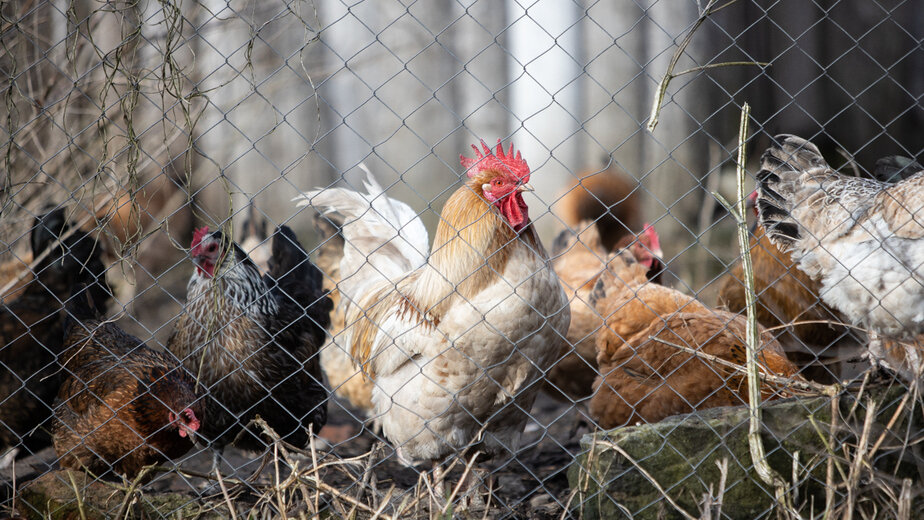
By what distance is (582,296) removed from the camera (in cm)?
352

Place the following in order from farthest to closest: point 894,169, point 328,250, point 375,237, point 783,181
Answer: point 328,250 → point 375,237 → point 894,169 → point 783,181

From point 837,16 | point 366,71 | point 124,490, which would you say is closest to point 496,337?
point 124,490

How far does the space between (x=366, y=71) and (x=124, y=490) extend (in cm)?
442

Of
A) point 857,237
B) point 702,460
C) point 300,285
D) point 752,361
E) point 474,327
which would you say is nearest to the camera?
point 752,361

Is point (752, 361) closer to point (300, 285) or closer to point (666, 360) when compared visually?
point (666, 360)

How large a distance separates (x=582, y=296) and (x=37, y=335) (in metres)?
2.46

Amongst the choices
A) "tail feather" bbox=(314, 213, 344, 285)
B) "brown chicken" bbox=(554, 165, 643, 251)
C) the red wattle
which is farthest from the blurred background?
the red wattle

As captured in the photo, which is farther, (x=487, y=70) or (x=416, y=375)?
(x=487, y=70)

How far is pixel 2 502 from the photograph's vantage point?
2.32 metres

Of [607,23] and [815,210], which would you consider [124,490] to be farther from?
[607,23]

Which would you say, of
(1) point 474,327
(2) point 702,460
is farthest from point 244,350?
(2) point 702,460

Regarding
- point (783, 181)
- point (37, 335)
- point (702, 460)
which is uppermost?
point (37, 335)

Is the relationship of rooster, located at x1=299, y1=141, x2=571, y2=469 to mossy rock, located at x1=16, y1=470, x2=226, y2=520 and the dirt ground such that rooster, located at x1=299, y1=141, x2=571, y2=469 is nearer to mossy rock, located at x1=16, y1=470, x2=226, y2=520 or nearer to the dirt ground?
the dirt ground

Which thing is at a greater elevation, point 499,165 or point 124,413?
point 499,165
